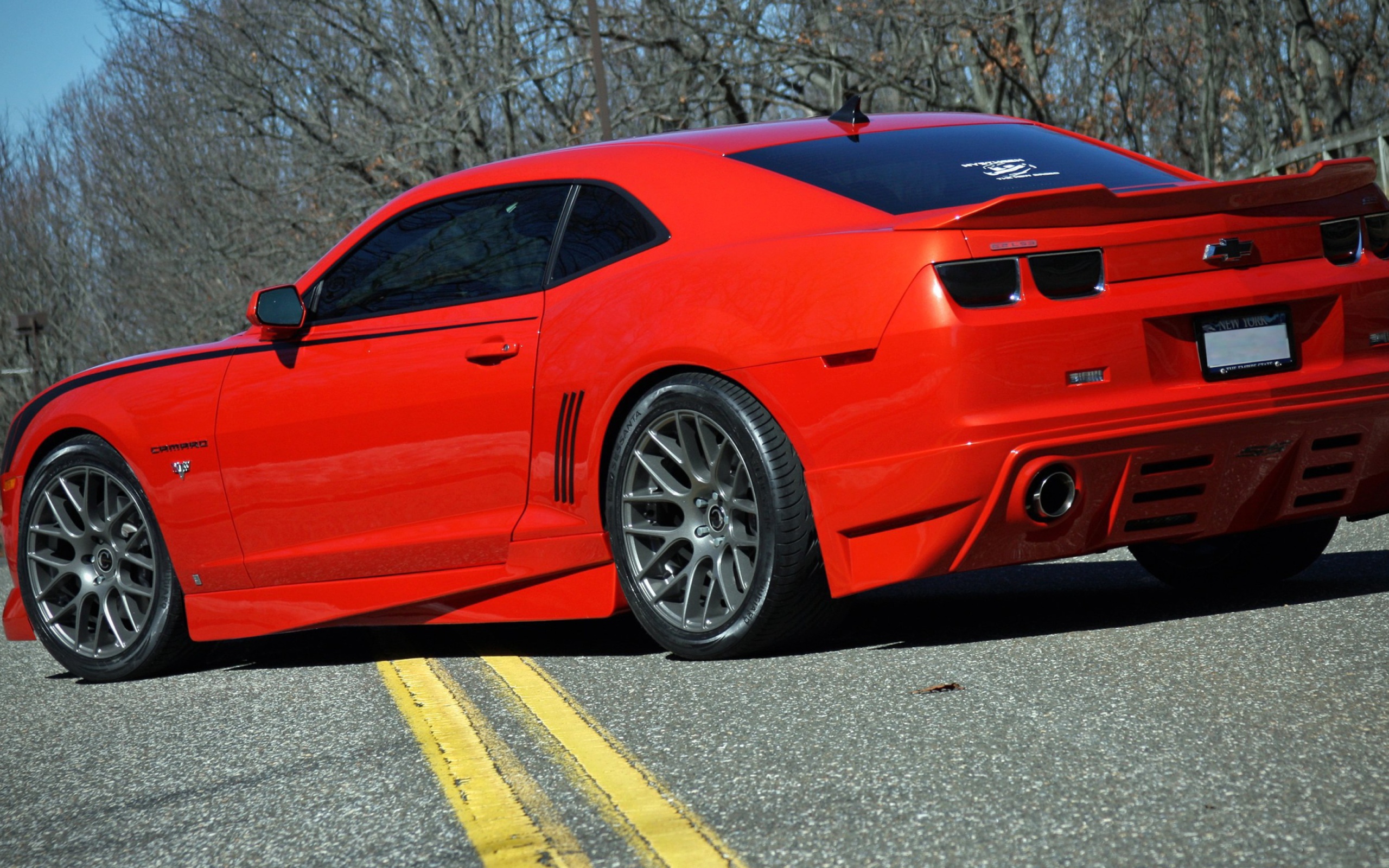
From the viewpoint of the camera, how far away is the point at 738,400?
425 centimetres

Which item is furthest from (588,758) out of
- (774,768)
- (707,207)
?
(707,207)

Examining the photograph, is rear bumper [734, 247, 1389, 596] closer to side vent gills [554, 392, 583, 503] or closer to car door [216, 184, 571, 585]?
side vent gills [554, 392, 583, 503]

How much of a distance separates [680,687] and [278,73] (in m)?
26.6

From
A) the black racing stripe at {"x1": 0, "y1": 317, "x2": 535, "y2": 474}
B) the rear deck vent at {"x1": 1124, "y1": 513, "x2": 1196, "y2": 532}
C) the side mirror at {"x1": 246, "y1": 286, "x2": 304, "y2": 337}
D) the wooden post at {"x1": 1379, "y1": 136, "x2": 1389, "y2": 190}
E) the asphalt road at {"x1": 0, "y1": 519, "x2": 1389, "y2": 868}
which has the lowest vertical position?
the asphalt road at {"x1": 0, "y1": 519, "x2": 1389, "y2": 868}

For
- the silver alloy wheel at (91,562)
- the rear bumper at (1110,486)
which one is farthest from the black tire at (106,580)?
the rear bumper at (1110,486)

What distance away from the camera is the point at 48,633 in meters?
5.83

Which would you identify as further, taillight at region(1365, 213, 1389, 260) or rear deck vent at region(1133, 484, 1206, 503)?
taillight at region(1365, 213, 1389, 260)

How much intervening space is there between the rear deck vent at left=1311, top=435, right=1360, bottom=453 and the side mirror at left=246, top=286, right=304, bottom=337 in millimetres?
3256

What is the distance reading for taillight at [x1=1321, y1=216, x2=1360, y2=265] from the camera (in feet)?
14.0

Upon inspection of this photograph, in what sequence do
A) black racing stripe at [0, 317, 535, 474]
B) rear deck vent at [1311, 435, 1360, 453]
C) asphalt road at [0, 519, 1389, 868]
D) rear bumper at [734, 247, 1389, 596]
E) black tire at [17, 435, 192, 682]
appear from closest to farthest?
asphalt road at [0, 519, 1389, 868], rear bumper at [734, 247, 1389, 596], rear deck vent at [1311, 435, 1360, 453], black racing stripe at [0, 317, 535, 474], black tire at [17, 435, 192, 682]

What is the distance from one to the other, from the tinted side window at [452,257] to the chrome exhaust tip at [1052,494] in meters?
1.76

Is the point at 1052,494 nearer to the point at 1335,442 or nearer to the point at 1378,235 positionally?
the point at 1335,442

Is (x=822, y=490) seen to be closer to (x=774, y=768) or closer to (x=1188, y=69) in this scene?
(x=774, y=768)

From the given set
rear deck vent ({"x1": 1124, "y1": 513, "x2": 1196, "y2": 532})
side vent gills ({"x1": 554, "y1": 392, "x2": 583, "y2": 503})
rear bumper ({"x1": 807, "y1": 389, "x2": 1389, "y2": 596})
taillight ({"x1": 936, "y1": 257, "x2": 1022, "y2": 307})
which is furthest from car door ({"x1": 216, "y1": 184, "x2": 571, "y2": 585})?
rear deck vent ({"x1": 1124, "y1": 513, "x2": 1196, "y2": 532})
